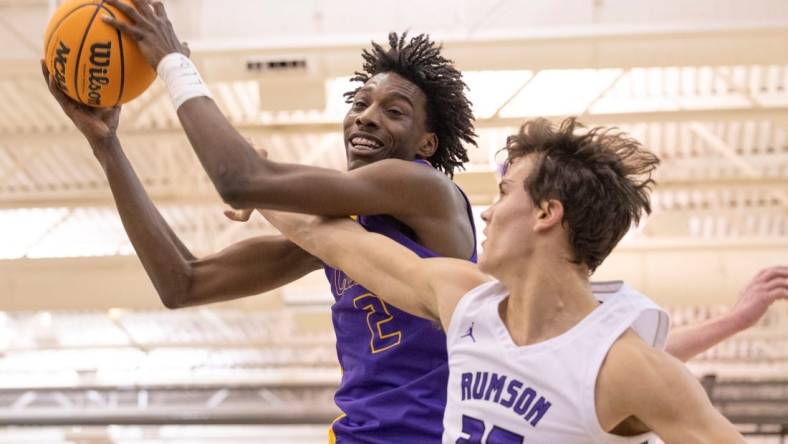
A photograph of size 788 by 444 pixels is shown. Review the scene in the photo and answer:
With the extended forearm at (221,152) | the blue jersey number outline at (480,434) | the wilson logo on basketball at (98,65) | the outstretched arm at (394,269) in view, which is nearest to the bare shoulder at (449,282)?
the outstretched arm at (394,269)

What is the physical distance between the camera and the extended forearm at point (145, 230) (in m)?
3.78

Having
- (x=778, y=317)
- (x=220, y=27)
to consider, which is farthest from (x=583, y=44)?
(x=778, y=317)

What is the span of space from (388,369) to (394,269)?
1.31 feet

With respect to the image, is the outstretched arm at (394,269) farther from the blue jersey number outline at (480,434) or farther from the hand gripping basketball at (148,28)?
the hand gripping basketball at (148,28)

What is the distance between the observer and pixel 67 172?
15352mm

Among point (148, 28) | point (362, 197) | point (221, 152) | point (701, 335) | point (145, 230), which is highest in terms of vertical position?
point (148, 28)

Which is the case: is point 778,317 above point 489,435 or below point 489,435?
below

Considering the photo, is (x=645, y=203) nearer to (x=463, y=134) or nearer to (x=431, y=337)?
(x=431, y=337)

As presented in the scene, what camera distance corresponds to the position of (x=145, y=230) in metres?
3.78

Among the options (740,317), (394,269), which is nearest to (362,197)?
(394,269)

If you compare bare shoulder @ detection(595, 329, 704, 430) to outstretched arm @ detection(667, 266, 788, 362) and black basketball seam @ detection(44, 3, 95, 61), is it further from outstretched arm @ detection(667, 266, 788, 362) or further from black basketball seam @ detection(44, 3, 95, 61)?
black basketball seam @ detection(44, 3, 95, 61)

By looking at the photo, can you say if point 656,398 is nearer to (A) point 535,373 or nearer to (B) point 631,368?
(B) point 631,368

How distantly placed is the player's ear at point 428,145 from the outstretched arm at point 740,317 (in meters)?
1.13

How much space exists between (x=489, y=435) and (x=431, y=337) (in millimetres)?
626
